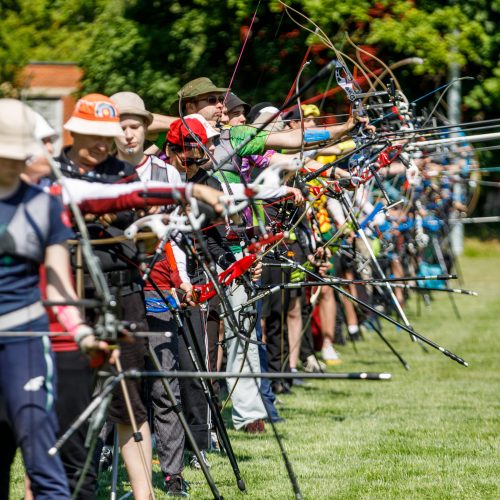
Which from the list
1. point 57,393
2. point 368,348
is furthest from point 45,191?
point 368,348

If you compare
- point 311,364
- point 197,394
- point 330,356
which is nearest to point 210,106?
point 197,394

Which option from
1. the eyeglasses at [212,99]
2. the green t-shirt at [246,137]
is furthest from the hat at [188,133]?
the eyeglasses at [212,99]

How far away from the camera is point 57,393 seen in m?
5.45

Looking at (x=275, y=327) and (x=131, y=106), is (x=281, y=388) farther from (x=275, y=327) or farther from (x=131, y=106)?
(x=131, y=106)

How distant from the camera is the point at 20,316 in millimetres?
4965

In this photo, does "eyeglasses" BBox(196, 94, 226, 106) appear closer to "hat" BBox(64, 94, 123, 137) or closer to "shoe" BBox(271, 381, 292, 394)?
"hat" BBox(64, 94, 123, 137)

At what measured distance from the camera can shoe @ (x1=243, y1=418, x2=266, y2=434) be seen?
29.9ft

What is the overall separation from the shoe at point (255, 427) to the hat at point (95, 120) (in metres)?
3.85

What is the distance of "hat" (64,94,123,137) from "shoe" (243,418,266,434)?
151 inches

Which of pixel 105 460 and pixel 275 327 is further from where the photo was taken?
pixel 275 327

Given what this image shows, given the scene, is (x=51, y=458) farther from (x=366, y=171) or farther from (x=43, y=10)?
(x=43, y=10)

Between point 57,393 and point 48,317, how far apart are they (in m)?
0.39

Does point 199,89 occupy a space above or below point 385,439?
above

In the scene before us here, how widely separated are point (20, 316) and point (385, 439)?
4296mm
